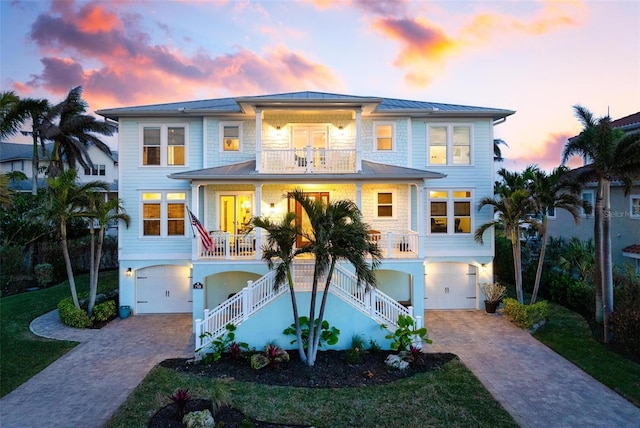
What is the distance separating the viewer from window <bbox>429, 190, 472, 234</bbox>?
14.4 meters

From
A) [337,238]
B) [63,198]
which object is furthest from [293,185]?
[63,198]

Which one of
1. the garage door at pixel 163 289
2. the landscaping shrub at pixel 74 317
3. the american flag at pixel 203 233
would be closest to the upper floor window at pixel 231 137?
the american flag at pixel 203 233

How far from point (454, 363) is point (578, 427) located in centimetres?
303

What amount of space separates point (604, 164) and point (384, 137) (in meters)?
7.40

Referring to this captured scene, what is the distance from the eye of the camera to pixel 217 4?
14.5m

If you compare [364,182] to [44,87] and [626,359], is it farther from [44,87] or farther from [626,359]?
[44,87]

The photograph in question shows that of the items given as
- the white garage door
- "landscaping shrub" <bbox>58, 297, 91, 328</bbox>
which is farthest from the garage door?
the white garage door

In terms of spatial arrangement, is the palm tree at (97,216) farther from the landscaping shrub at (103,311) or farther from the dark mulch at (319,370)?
the dark mulch at (319,370)

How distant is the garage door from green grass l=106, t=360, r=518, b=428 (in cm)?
606

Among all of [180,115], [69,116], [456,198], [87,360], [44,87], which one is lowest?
[87,360]

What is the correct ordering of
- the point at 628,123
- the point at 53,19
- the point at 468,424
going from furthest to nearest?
1. the point at 628,123
2. the point at 53,19
3. the point at 468,424

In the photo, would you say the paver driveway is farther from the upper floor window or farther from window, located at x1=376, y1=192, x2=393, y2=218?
the upper floor window

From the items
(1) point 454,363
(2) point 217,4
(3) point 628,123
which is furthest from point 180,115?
(3) point 628,123

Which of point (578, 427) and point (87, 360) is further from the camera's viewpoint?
point (87, 360)
